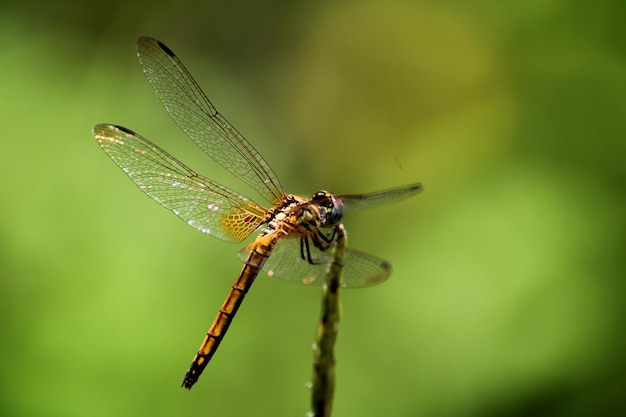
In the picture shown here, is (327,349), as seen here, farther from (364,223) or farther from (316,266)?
(364,223)

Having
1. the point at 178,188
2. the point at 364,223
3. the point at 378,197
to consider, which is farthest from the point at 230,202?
the point at 364,223

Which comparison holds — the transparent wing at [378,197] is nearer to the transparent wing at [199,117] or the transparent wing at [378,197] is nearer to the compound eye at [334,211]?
the compound eye at [334,211]

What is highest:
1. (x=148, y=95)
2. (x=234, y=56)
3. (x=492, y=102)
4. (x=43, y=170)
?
(x=234, y=56)

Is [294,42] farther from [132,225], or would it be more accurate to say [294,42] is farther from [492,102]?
[132,225]

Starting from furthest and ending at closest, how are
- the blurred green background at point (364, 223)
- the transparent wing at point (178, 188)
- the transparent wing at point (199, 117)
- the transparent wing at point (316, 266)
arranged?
the blurred green background at point (364, 223) < the transparent wing at point (199, 117) < the transparent wing at point (178, 188) < the transparent wing at point (316, 266)

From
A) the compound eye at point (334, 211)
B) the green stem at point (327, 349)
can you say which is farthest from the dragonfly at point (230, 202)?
the green stem at point (327, 349)

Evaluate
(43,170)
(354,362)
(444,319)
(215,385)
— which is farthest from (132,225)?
(444,319)

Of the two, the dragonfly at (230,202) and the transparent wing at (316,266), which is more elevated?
the dragonfly at (230,202)
